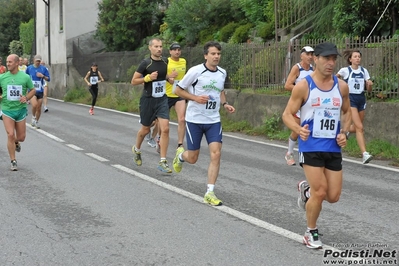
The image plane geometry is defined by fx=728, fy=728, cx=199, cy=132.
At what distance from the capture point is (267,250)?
20.9ft

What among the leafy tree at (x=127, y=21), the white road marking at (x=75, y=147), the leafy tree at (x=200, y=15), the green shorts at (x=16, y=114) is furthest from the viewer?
the leafy tree at (x=127, y=21)

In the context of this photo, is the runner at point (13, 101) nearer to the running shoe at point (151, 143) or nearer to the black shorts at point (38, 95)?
the running shoe at point (151, 143)

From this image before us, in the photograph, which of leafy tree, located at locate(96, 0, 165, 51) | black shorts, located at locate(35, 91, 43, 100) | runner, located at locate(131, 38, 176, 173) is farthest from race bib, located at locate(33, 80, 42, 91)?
leafy tree, located at locate(96, 0, 165, 51)

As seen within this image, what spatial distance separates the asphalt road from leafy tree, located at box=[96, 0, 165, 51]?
2032cm

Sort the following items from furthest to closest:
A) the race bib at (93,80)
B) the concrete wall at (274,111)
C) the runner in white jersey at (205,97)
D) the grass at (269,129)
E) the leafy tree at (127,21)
Answer: the leafy tree at (127,21) → the race bib at (93,80) → the concrete wall at (274,111) → the grass at (269,129) → the runner in white jersey at (205,97)

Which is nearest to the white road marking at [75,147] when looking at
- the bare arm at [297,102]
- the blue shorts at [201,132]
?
the blue shorts at [201,132]

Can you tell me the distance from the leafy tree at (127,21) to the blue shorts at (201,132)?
80.2 ft

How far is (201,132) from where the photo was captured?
889 cm

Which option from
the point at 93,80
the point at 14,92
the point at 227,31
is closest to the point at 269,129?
the point at 14,92

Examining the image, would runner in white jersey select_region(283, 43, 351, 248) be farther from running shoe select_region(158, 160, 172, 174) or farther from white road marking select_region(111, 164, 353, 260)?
running shoe select_region(158, 160, 172, 174)

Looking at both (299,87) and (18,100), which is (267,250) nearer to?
(299,87)

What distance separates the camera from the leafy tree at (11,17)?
61.8 metres

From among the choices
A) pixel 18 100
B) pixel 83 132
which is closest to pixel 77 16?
pixel 83 132

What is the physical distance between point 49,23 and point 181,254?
3557cm
